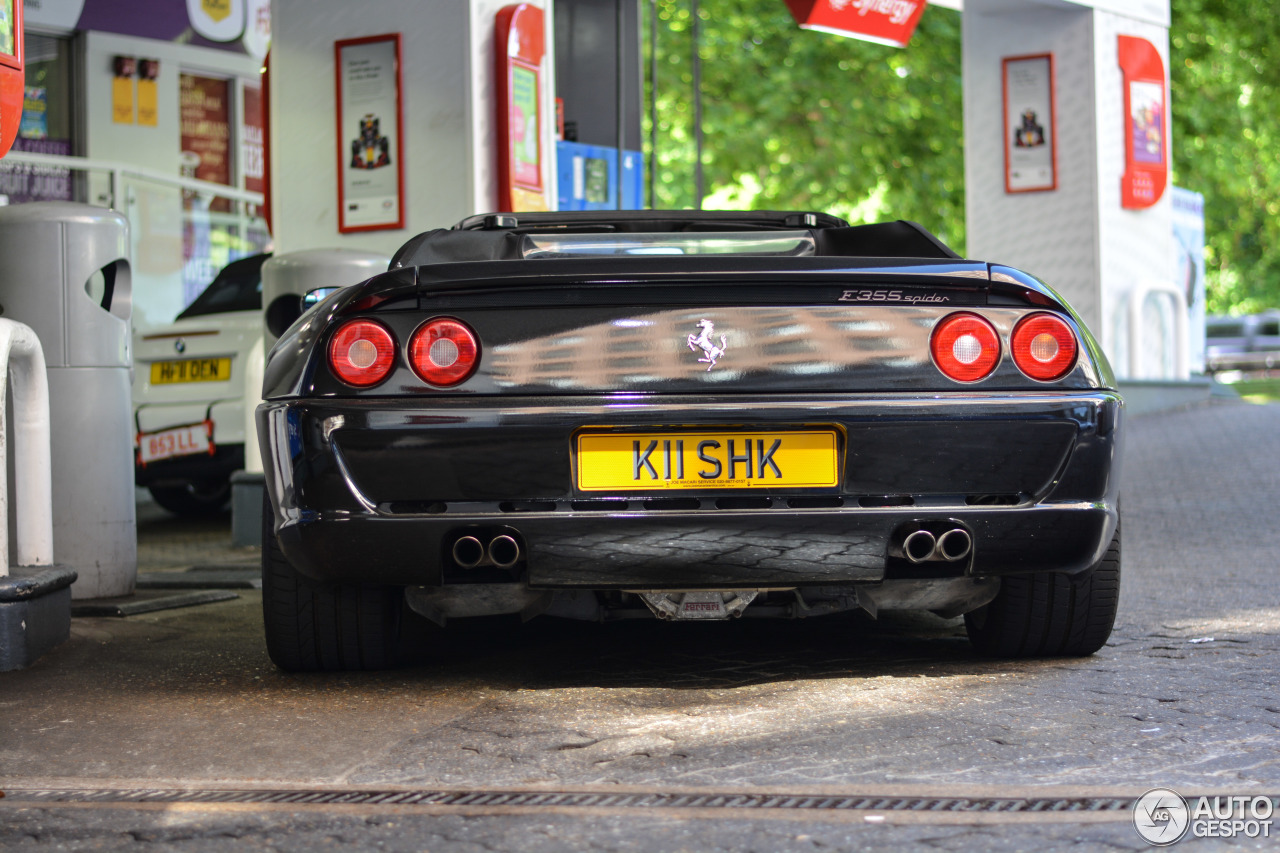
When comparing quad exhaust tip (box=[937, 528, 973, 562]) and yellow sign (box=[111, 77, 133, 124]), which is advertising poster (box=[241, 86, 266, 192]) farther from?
quad exhaust tip (box=[937, 528, 973, 562])

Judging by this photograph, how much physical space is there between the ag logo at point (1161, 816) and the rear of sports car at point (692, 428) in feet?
2.89

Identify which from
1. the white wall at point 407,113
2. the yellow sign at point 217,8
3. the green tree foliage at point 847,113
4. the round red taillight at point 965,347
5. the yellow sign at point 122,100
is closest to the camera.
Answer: the round red taillight at point 965,347

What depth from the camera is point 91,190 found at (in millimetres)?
13664

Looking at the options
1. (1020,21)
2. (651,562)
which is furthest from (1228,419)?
(651,562)

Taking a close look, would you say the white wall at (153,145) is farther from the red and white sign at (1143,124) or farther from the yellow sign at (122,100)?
the red and white sign at (1143,124)

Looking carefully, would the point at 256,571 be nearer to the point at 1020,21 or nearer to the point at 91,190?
the point at 91,190

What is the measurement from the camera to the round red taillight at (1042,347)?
3.46 m

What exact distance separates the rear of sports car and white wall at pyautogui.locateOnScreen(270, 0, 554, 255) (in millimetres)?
5055

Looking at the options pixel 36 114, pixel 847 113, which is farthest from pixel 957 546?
pixel 847 113

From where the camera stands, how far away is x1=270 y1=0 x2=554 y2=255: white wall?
837 centimetres

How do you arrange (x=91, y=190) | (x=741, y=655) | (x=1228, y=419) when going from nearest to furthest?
1. (x=741, y=655)
2. (x=1228, y=419)
3. (x=91, y=190)

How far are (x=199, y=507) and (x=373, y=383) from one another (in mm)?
7220

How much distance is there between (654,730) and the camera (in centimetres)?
319

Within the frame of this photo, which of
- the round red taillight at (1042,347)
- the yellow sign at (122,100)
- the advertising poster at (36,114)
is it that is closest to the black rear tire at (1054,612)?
the round red taillight at (1042,347)
